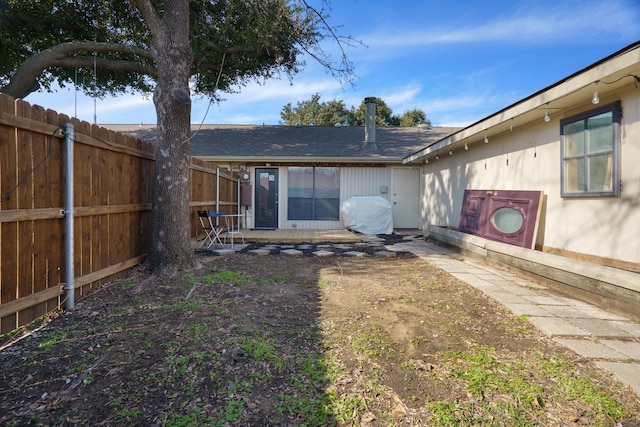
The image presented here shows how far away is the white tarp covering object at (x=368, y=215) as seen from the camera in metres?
9.83

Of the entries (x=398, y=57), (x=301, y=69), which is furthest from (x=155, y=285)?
(x=398, y=57)

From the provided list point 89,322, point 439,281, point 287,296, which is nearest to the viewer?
point 89,322

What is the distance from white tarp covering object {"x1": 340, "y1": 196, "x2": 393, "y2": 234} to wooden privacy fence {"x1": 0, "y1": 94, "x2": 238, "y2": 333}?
6.34 metres

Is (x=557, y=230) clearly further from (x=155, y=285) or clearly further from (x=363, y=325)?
(x=155, y=285)

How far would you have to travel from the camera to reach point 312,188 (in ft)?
35.3

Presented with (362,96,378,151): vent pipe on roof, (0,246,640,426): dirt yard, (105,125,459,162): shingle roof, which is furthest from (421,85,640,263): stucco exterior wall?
(362,96,378,151): vent pipe on roof

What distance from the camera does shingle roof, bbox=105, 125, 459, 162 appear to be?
411 inches

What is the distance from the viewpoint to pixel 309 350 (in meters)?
2.46

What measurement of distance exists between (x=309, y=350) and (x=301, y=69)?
787cm

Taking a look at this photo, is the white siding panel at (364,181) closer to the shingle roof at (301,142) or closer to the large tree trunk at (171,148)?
the shingle roof at (301,142)

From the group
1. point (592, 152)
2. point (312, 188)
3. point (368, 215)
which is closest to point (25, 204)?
point (592, 152)

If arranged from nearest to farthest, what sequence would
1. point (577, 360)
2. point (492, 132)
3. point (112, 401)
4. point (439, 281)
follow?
point (112, 401) < point (577, 360) < point (439, 281) < point (492, 132)

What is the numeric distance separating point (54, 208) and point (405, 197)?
9478 millimetres

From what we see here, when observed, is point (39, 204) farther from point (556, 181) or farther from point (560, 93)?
point (556, 181)
